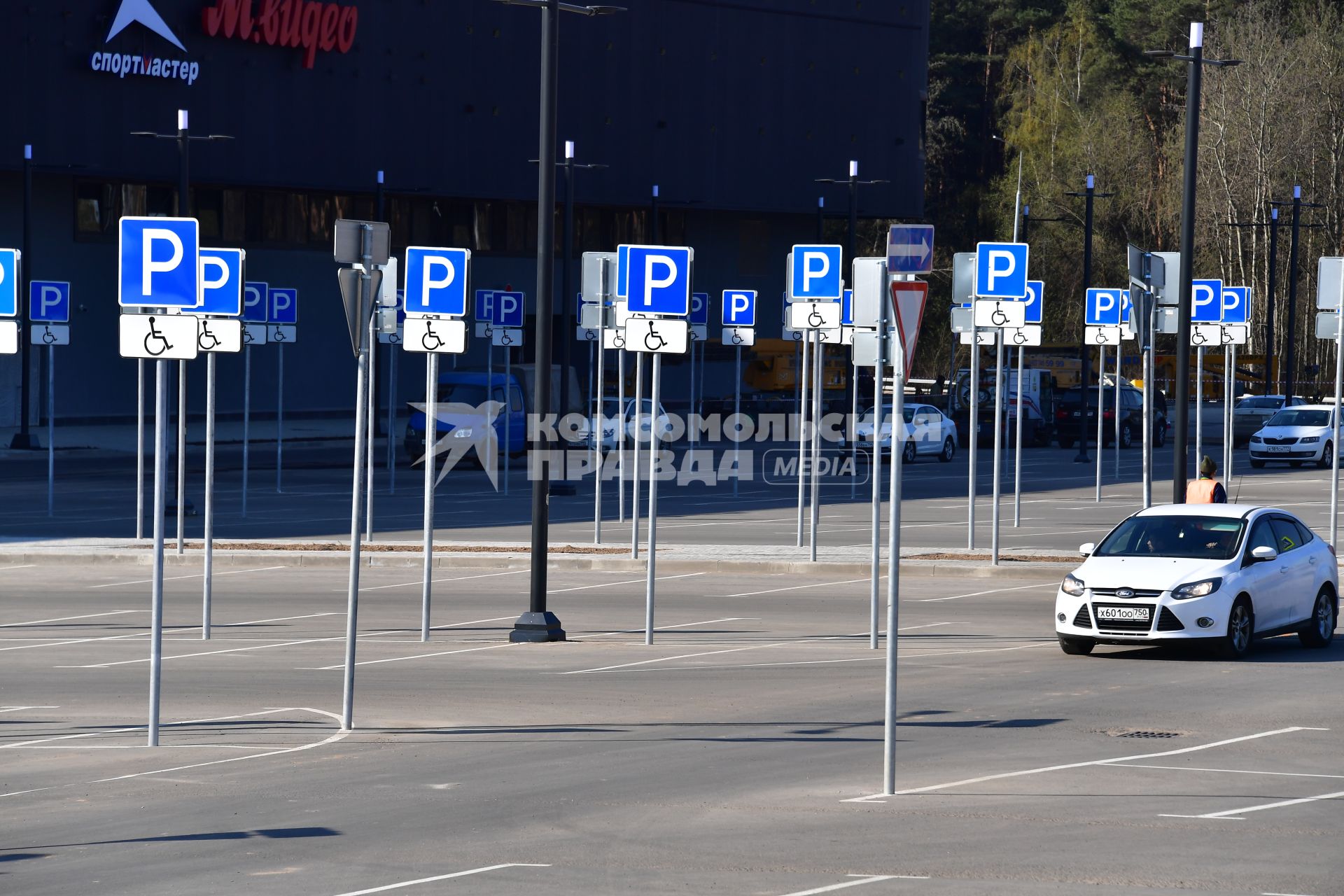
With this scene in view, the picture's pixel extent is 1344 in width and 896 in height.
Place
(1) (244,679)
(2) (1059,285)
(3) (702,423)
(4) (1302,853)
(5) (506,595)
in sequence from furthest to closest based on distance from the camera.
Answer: (2) (1059,285) → (3) (702,423) → (5) (506,595) → (1) (244,679) → (4) (1302,853)

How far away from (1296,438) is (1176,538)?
1342 inches

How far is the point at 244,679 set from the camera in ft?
48.6

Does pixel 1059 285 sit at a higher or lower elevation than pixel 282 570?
higher

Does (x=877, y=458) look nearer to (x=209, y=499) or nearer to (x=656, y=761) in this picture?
(x=656, y=761)

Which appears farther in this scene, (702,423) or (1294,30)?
(1294,30)

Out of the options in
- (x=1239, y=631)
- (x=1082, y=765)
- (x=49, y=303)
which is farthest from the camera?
(x=49, y=303)

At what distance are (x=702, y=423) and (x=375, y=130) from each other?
1322 centimetres

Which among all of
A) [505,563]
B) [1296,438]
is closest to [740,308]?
[505,563]

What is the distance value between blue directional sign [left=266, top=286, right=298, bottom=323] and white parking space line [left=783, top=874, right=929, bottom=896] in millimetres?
28923

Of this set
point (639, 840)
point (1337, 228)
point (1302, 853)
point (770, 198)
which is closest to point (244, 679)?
point (639, 840)

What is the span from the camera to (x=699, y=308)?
46.8 m

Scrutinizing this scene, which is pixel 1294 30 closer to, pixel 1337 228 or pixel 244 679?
pixel 1337 228

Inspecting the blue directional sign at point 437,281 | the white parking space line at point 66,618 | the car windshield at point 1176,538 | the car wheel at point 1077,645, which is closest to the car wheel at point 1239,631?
the car windshield at point 1176,538

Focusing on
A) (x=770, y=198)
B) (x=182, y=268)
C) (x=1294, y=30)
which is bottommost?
(x=182, y=268)
